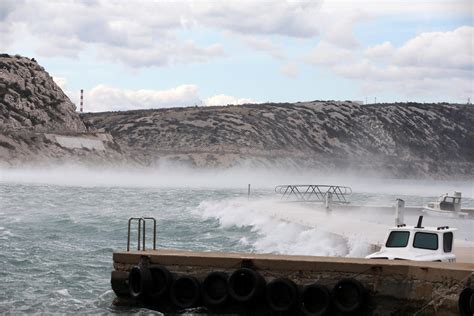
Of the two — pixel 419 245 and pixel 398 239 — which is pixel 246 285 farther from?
pixel 419 245

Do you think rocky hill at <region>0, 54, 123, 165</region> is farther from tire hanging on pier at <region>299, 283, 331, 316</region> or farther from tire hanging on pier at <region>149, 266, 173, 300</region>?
tire hanging on pier at <region>299, 283, 331, 316</region>

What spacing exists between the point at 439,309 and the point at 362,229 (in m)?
16.5

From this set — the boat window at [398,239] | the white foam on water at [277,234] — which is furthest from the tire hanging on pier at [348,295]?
the white foam on water at [277,234]

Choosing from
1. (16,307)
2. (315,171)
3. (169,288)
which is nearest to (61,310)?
(16,307)

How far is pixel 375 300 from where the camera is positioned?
20.7 m

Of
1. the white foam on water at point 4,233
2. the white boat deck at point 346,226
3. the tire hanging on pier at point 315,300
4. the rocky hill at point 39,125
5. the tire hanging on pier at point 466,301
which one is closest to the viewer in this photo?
the tire hanging on pier at point 466,301

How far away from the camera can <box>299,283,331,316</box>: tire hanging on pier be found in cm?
2070

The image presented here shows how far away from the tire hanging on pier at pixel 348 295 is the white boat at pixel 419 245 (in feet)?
7.09

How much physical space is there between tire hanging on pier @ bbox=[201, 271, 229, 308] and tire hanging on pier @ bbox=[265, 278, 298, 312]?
3.33ft

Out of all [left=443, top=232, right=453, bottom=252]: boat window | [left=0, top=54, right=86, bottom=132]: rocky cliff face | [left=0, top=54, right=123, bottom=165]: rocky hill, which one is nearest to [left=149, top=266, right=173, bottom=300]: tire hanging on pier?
[left=443, top=232, right=453, bottom=252]: boat window

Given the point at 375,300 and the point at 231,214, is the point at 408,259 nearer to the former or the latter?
the point at 375,300

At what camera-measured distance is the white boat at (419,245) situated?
22656mm

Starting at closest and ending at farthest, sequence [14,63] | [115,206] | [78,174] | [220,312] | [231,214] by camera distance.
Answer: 1. [220,312]
2. [231,214]
3. [115,206]
4. [78,174]
5. [14,63]

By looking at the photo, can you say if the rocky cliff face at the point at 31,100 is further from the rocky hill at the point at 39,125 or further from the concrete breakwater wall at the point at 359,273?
the concrete breakwater wall at the point at 359,273
